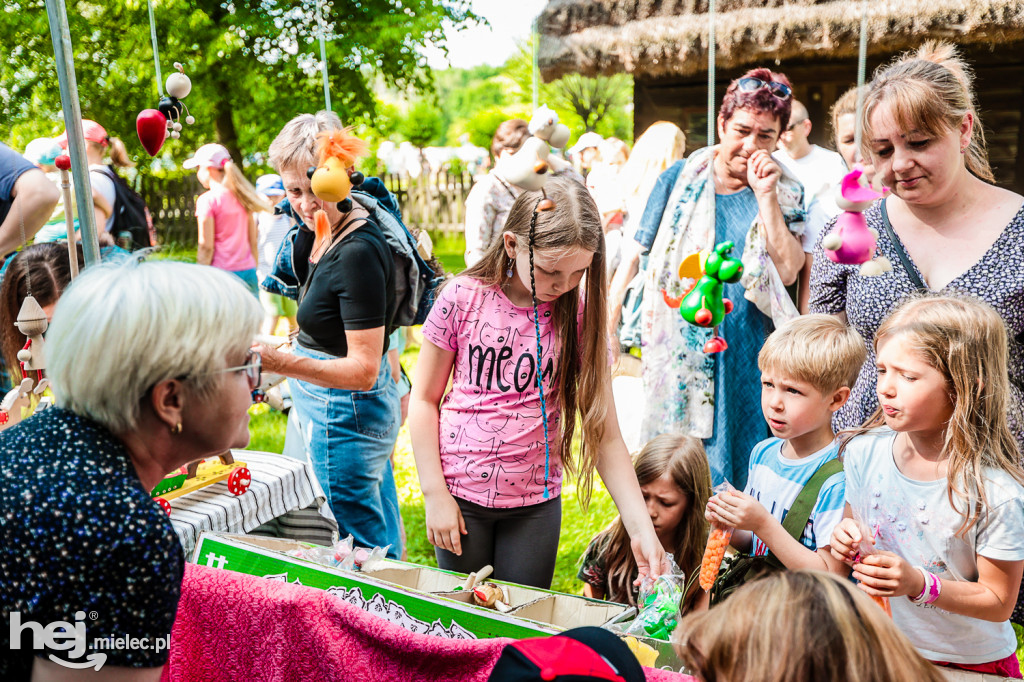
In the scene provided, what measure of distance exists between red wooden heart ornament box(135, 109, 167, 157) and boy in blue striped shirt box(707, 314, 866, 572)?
162cm

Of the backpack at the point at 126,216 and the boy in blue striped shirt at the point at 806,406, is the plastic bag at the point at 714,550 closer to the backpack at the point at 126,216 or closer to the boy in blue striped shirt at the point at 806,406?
the boy in blue striped shirt at the point at 806,406

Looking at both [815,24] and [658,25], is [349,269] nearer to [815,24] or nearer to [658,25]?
[658,25]

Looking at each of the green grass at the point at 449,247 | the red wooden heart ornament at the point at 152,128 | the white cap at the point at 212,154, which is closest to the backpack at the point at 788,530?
the red wooden heart ornament at the point at 152,128

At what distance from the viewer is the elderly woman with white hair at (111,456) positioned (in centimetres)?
103

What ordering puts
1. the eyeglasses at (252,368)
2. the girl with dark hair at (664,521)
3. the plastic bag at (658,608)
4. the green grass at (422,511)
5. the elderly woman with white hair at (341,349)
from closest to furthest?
the eyeglasses at (252,368) < the plastic bag at (658,608) < the elderly woman with white hair at (341,349) < the girl with dark hair at (664,521) < the green grass at (422,511)

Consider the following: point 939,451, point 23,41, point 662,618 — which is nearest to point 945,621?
point 939,451

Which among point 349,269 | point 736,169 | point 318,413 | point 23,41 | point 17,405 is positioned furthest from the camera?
point 23,41

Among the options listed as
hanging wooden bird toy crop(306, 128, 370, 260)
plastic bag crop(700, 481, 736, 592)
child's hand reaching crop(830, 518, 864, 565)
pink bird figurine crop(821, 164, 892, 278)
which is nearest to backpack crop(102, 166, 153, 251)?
A: hanging wooden bird toy crop(306, 128, 370, 260)

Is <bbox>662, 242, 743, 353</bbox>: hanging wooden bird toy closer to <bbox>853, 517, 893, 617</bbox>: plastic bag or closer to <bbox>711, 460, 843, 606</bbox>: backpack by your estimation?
<bbox>711, 460, 843, 606</bbox>: backpack

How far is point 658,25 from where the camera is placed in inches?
249

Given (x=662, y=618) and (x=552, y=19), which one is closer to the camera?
(x=662, y=618)

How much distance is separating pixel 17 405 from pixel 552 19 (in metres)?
5.35

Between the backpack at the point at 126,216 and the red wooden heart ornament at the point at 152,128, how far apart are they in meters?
2.52

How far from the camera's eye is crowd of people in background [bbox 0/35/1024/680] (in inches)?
43.5
